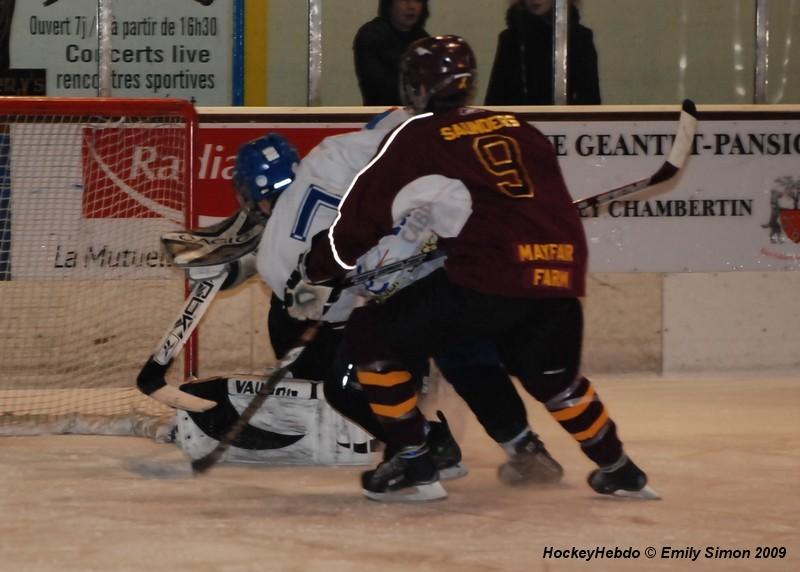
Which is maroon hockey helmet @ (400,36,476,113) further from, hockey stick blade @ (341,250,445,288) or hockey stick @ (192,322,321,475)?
hockey stick @ (192,322,321,475)

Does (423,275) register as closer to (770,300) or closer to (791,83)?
(770,300)

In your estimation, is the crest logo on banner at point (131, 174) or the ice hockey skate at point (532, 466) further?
the crest logo on banner at point (131, 174)

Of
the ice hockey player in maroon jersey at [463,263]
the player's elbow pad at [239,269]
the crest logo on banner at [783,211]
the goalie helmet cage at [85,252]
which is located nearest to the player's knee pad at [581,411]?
the ice hockey player in maroon jersey at [463,263]

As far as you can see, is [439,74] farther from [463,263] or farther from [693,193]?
[693,193]

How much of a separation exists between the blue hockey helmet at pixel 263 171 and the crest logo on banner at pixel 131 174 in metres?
1.29

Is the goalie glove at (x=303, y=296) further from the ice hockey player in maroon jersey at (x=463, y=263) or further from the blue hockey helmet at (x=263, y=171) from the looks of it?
the blue hockey helmet at (x=263, y=171)

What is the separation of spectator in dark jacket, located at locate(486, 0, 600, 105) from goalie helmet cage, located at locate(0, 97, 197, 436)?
5.26 ft

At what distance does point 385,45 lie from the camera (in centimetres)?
600

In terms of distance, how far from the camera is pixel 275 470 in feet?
12.8

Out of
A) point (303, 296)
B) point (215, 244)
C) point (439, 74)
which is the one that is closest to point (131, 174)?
point (215, 244)

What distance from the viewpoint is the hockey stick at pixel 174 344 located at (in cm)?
407

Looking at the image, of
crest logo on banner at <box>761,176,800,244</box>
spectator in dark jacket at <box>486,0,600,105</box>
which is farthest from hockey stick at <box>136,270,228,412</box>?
crest logo on banner at <box>761,176,800,244</box>

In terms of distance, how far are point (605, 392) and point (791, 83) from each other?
76.6 inches

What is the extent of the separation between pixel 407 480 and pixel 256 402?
0.58 meters
